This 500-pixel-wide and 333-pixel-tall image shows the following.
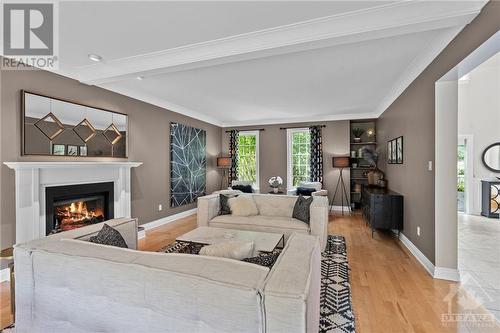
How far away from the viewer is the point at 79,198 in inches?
138

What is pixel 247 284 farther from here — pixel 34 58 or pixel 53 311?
pixel 34 58

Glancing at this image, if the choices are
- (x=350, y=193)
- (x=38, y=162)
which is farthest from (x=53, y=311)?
(x=350, y=193)

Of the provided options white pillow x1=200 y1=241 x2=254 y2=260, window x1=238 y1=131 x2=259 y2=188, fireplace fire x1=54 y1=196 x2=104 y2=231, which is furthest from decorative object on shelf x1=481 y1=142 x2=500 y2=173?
fireplace fire x1=54 y1=196 x2=104 y2=231

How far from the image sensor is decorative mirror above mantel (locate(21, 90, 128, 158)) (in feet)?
9.43

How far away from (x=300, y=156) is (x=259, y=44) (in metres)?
4.82

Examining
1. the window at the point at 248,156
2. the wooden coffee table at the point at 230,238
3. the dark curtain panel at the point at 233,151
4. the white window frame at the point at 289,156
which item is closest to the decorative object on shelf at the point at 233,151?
the dark curtain panel at the point at 233,151

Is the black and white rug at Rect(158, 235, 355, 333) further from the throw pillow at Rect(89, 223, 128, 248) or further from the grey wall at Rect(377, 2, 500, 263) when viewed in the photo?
the throw pillow at Rect(89, 223, 128, 248)

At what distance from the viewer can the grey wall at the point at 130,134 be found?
8.75 feet

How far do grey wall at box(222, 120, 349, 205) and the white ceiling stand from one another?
2.01 metres

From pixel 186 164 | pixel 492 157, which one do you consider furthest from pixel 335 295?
pixel 492 157

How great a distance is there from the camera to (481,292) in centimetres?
234

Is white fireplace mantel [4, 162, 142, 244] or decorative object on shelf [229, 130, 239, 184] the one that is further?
decorative object on shelf [229, 130, 239, 184]

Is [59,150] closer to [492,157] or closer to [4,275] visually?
[4,275]

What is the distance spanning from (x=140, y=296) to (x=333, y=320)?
63.2 inches
